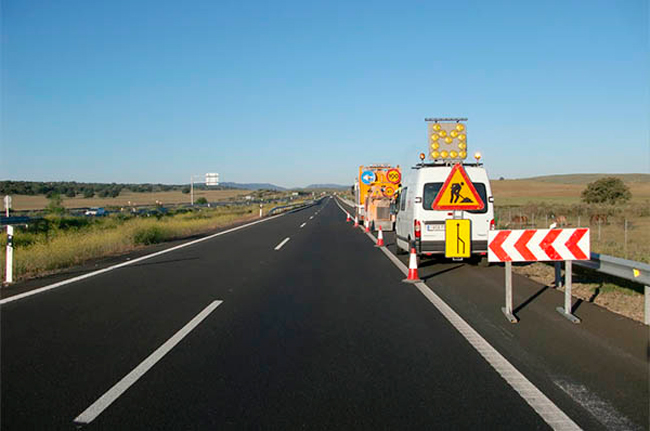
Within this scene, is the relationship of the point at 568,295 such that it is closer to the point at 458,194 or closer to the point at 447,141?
the point at 458,194

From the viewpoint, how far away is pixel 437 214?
12109 millimetres

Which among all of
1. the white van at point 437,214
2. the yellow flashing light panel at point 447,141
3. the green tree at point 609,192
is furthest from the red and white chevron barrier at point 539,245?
the green tree at point 609,192

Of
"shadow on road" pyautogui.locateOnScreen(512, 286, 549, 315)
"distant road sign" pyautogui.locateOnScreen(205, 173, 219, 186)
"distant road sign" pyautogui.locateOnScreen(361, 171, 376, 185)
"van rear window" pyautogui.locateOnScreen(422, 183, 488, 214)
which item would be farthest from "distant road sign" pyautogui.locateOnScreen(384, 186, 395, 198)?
"distant road sign" pyautogui.locateOnScreen(205, 173, 219, 186)

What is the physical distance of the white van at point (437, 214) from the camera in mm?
12023

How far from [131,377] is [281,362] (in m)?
1.48

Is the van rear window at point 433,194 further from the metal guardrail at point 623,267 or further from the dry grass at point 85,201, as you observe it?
the dry grass at point 85,201

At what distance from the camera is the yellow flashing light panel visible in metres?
14.4

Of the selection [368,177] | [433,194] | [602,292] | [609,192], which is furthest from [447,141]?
[609,192]

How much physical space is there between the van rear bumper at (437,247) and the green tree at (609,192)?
145 feet

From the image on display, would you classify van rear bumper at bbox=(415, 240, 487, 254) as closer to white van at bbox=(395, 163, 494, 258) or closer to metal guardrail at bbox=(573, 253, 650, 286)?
white van at bbox=(395, 163, 494, 258)

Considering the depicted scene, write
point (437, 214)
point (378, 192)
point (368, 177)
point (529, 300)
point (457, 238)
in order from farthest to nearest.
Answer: point (368, 177), point (378, 192), point (437, 214), point (457, 238), point (529, 300)

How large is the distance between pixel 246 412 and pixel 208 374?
1.01m

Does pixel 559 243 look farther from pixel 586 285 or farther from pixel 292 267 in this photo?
pixel 292 267

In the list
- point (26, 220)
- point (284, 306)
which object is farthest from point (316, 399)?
point (26, 220)
